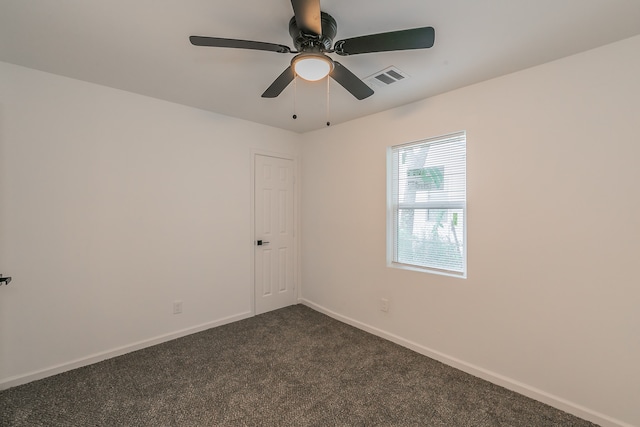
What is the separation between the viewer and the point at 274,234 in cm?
372

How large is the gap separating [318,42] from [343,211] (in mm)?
2130

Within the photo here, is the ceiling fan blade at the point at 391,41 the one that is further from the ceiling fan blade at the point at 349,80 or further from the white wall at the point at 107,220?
the white wall at the point at 107,220

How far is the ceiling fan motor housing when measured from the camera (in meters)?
1.45

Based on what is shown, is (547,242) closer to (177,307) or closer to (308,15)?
(308,15)

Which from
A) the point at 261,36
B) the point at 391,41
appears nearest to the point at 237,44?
the point at 261,36

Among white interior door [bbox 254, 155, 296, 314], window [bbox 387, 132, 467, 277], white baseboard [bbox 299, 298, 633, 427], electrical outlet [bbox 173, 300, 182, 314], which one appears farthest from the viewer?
white interior door [bbox 254, 155, 296, 314]

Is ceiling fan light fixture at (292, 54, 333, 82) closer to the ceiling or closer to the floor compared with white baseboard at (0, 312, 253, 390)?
closer to the ceiling

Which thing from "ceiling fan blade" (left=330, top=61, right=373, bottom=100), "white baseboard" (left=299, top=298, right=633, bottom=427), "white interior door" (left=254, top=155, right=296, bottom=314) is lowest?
"white baseboard" (left=299, top=298, right=633, bottom=427)

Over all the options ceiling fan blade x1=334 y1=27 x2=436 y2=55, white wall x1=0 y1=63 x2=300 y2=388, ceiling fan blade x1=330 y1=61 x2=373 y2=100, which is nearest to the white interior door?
white wall x1=0 y1=63 x2=300 y2=388

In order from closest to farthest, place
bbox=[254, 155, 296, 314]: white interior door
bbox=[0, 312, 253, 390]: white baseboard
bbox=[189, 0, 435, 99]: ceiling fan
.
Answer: bbox=[189, 0, 435, 99]: ceiling fan → bbox=[0, 312, 253, 390]: white baseboard → bbox=[254, 155, 296, 314]: white interior door

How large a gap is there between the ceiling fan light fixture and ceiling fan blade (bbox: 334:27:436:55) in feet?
0.35

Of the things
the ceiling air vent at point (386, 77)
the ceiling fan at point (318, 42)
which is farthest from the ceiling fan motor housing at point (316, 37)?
the ceiling air vent at point (386, 77)

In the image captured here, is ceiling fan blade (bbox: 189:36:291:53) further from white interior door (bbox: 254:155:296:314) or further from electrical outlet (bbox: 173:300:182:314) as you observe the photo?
A: electrical outlet (bbox: 173:300:182:314)

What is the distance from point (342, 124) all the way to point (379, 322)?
94.6 inches
